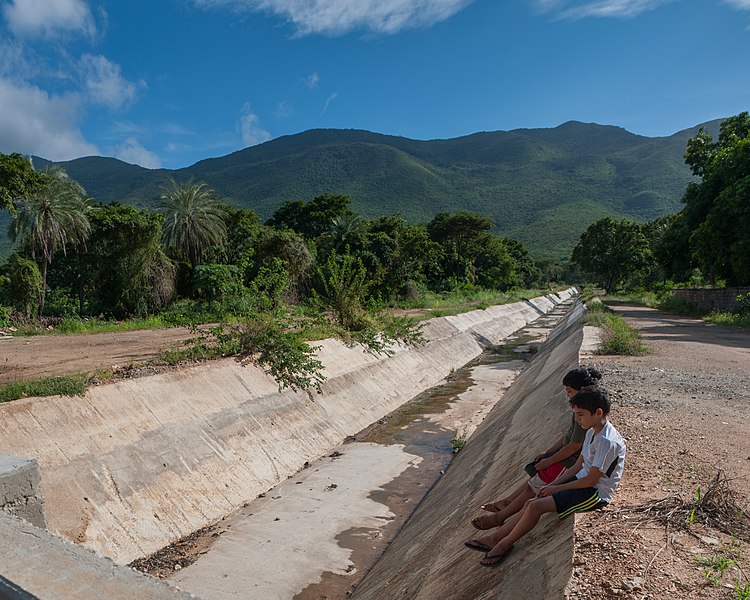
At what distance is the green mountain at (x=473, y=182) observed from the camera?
132m

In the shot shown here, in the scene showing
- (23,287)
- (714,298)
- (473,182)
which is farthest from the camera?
(473,182)

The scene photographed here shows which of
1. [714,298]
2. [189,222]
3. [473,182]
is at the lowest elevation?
[714,298]

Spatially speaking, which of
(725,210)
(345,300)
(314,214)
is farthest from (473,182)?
(345,300)

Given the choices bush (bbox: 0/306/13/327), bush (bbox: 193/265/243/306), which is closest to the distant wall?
bush (bbox: 193/265/243/306)

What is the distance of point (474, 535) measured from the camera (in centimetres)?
454

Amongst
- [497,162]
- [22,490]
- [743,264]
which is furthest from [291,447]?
[497,162]

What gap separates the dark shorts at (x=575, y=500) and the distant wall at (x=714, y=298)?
26.5 m

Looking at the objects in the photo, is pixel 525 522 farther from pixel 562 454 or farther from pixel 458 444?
pixel 458 444

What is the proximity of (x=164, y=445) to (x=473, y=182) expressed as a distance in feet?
531

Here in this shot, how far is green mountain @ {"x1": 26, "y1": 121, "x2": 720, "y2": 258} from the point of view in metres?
132

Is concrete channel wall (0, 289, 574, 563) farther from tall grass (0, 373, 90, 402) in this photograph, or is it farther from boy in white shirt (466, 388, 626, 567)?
boy in white shirt (466, 388, 626, 567)

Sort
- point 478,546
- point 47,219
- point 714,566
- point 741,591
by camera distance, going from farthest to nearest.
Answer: point 47,219, point 478,546, point 714,566, point 741,591

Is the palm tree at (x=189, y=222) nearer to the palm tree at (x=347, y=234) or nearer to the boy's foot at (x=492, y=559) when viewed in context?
the palm tree at (x=347, y=234)

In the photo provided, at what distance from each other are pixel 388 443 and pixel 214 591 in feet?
19.4
